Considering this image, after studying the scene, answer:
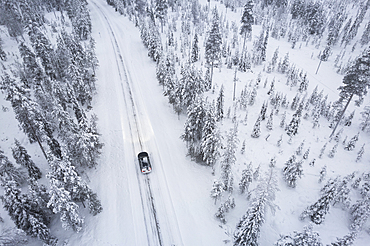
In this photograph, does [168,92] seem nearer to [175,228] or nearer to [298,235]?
[175,228]

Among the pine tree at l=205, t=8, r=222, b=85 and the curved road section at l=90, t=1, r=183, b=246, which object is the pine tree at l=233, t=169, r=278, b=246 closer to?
the curved road section at l=90, t=1, r=183, b=246

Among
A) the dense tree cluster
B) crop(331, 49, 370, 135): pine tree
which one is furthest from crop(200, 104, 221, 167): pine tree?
crop(331, 49, 370, 135): pine tree

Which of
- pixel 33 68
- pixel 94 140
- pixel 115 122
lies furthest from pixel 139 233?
pixel 33 68

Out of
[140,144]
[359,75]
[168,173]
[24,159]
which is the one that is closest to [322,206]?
[168,173]

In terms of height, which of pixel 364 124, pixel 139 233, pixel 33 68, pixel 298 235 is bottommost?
pixel 139 233

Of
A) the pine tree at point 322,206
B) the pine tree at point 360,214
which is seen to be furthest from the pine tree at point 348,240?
the pine tree at point 360,214

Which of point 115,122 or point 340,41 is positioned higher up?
point 340,41

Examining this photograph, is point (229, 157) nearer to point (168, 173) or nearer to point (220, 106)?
point (168, 173)
